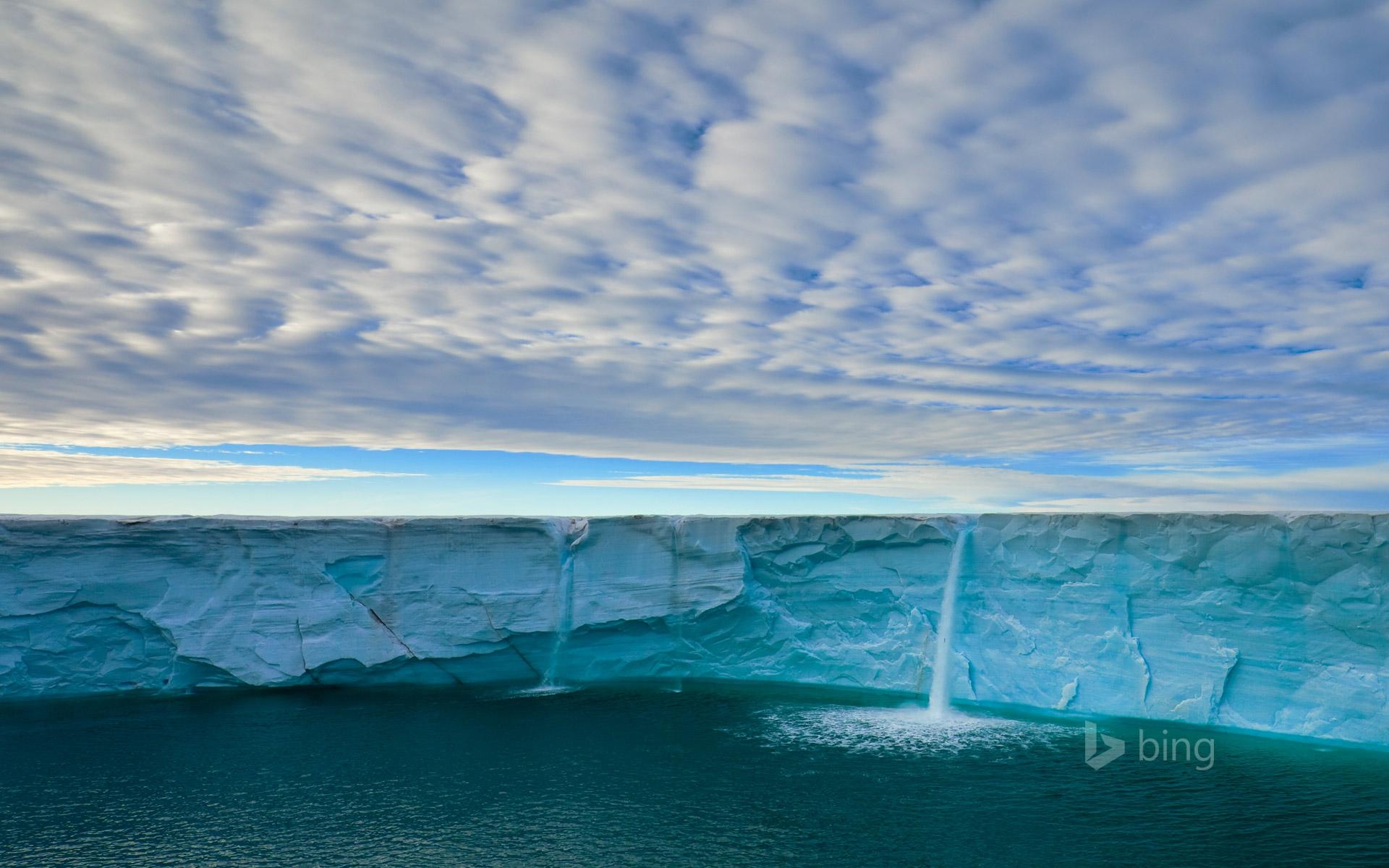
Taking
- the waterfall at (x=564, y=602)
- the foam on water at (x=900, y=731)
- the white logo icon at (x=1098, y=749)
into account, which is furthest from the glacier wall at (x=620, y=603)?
the foam on water at (x=900, y=731)

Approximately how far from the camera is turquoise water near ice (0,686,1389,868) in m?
8.95

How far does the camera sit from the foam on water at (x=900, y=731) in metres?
12.6

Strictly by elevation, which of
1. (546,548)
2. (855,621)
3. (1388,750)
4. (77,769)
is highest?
(546,548)

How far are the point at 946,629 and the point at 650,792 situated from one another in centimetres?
743

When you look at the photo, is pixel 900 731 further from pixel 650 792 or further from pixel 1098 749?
pixel 650 792

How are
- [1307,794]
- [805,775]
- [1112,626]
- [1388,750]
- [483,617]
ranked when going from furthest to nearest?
[483,617] → [1112,626] → [1388,750] → [805,775] → [1307,794]

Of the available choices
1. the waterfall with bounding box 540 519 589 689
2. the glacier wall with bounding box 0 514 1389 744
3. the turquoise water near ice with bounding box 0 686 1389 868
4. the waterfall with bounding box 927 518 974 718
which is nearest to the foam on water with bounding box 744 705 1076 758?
the turquoise water near ice with bounding box 0 686 1389 868

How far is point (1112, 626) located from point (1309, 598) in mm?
2735

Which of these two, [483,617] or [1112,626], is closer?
[1112,626]

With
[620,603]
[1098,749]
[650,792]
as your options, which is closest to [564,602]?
[620,603]

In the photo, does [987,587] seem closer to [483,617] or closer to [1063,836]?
[1063,836]

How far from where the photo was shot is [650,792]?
1062cm

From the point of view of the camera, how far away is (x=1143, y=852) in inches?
352

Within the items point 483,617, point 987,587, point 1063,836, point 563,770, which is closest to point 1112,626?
point 987,587
